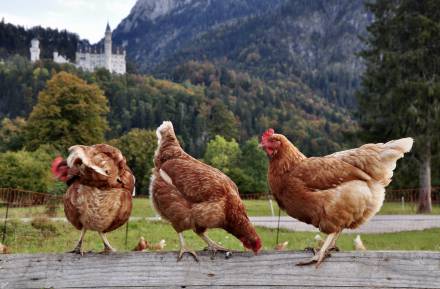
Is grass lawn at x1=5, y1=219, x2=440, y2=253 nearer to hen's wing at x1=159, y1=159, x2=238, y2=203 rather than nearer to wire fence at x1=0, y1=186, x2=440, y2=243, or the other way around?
wire fence at x1=0, y1=186, x2=440, y2=243

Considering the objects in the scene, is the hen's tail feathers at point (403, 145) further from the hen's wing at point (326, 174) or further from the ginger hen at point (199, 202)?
the ginger hen at point (199, 202)

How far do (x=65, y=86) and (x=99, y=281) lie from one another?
4649 cm

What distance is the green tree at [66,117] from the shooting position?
147 ft

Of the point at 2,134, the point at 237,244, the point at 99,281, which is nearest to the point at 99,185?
the point at 99,281

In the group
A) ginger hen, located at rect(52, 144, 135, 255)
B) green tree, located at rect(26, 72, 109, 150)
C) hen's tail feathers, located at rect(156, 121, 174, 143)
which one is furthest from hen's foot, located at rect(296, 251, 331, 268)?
green tree, located at rect(26, 72, 109, 150)

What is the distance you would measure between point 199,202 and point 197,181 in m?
0.14

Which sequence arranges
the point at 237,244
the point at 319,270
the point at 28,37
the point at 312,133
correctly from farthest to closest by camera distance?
the point at 28,37
the point at 312,133
the point at 237,244
the point at 319,270

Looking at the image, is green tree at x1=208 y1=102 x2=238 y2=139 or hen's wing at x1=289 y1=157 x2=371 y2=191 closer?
hen's wing at x1=289 y1=157 x2=371 y2=191

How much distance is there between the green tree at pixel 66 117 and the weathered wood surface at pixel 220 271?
42.3 m

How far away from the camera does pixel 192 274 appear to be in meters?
2.72

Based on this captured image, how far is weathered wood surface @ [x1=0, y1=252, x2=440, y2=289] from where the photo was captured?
2.61 meters

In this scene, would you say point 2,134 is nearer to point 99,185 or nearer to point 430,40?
point 430,40

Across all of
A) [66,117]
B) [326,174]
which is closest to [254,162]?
[66,117]

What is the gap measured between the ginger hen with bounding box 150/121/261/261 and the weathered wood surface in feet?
2.17
